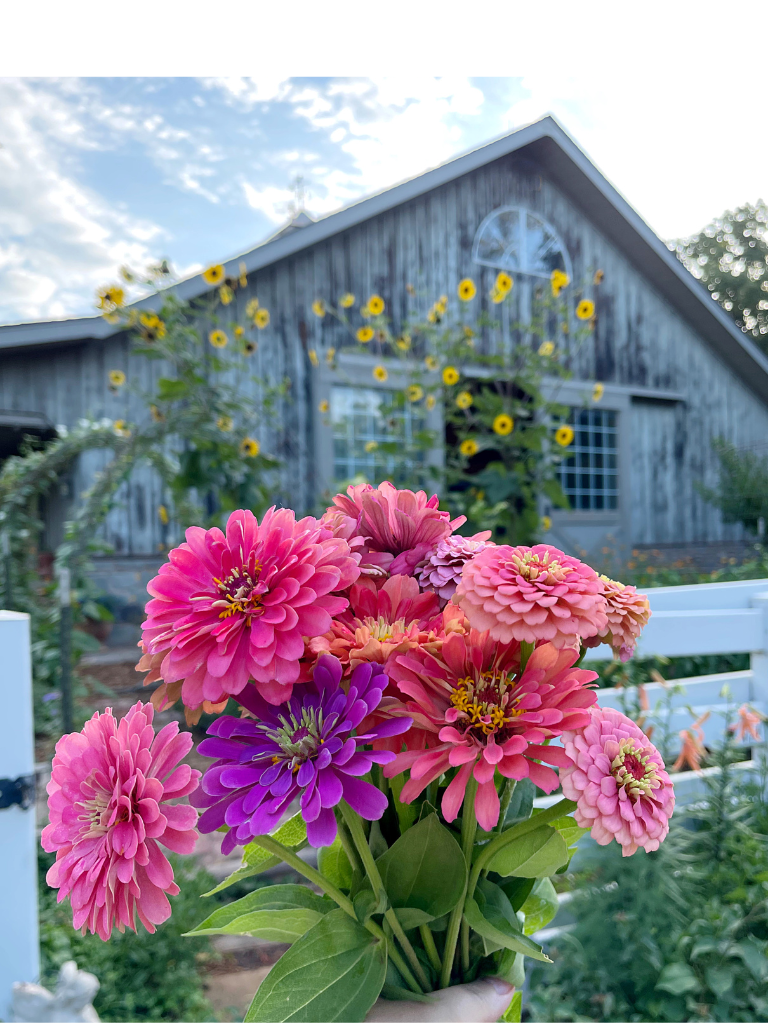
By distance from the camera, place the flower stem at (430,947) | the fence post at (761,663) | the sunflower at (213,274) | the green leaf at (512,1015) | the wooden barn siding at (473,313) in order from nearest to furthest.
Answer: the flower stem at (430,947) < the green leaf at (512,1015) < the fence post at (761,663) < the sunflower at (213,274) < the wooden barn siding at (473,313)

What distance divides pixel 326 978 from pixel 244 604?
0.79 ft

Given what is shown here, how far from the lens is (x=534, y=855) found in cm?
44

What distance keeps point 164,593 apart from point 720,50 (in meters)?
0.70

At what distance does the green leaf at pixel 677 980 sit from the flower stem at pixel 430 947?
1.06m

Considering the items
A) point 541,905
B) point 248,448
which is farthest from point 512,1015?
point 248,448

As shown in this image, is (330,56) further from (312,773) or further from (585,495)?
(585,495)

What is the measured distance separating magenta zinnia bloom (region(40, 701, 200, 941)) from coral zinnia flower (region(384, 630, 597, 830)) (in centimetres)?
13

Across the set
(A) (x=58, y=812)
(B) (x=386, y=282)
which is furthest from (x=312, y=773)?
(B) (x=386, y=282)

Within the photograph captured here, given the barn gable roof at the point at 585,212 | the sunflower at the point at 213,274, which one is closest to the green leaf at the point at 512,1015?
the sunflower at the point at 213,274

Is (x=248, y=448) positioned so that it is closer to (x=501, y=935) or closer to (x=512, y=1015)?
(x=512, y=1015)

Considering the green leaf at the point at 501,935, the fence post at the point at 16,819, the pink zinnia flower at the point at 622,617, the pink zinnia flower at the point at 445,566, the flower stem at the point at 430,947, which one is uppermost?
the pink zinnia flower at the point at 445,566

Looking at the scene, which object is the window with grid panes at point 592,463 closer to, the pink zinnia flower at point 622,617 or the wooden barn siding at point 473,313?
the wooden barn siding at point 473,313

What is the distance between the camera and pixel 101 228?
4.84 meters

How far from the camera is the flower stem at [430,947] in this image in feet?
1.53
